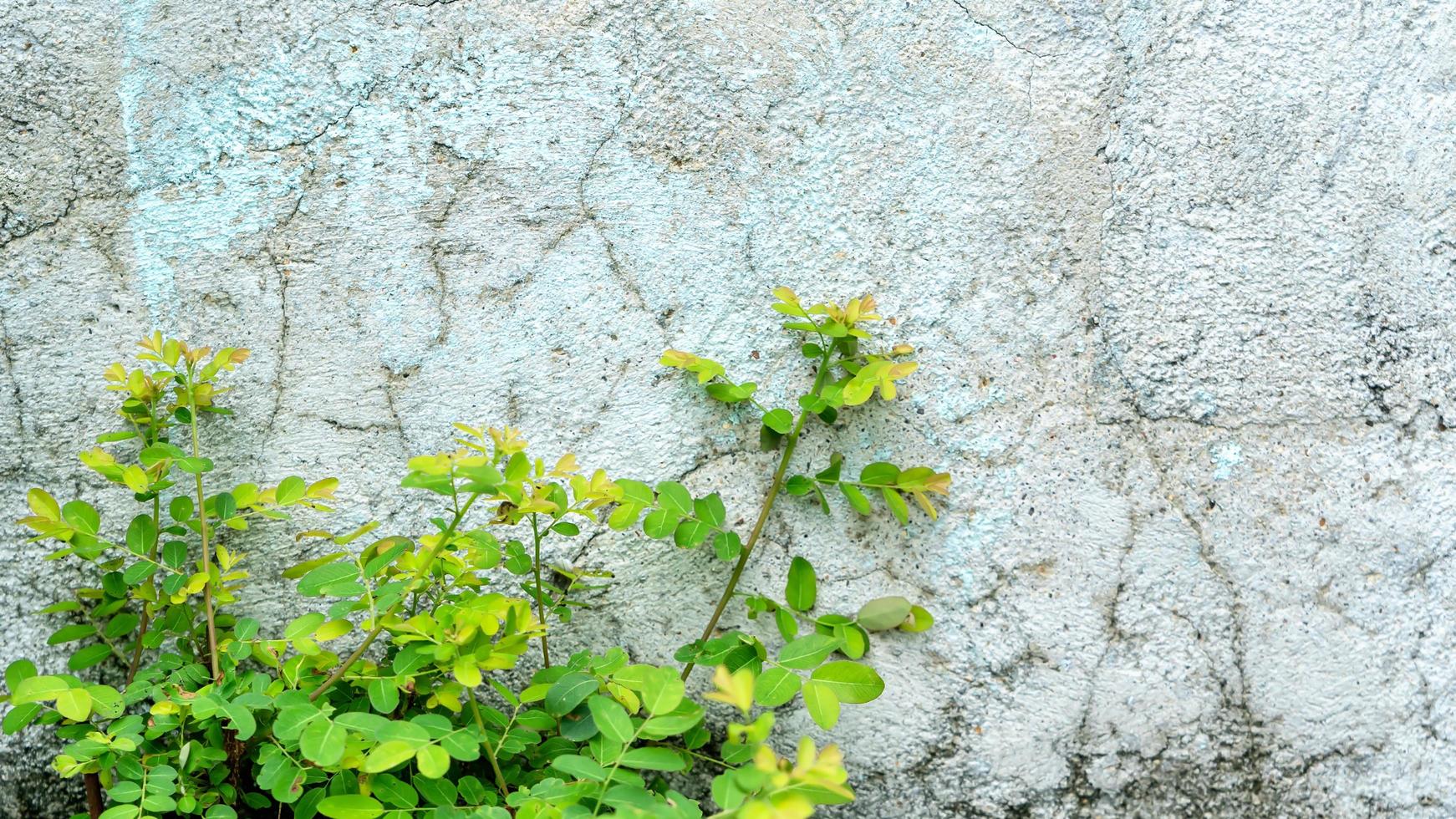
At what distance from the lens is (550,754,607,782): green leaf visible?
1116 millimetres

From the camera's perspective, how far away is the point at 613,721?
115 centimetres

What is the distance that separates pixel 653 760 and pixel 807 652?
0.28 metres

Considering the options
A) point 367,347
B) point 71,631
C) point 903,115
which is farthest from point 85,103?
point 903,115

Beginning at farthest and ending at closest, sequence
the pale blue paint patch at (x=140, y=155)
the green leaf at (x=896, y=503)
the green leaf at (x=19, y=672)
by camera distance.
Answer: the pale blue paint patch at (x=140, y=155) → the green leaf at (x=896, y=503) → the green leaf at (x=19, y=672)

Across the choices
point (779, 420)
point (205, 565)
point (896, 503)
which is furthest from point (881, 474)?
point (205, 565)

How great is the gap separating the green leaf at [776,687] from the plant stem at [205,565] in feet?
2.54

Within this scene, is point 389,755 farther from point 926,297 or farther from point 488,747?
point 926,297

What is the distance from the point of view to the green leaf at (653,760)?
1132 millimetres

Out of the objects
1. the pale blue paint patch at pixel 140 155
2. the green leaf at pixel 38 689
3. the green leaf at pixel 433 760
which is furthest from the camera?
the pale blue paint patch at pixel 140 155

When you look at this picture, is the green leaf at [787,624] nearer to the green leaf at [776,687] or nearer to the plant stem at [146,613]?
the green leaf at [776,687]

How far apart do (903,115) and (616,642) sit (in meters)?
0.97

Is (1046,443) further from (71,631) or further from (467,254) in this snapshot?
(71,631)

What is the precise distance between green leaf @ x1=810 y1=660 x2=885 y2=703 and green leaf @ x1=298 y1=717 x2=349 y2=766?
23.7 inches

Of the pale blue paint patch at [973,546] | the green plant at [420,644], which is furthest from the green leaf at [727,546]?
the pale blue paint patch at [973,546]
